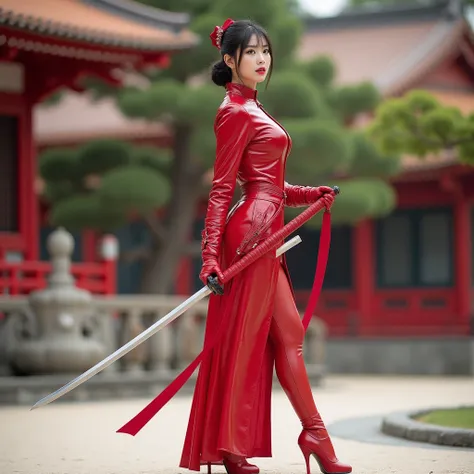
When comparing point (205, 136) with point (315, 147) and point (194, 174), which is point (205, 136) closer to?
point (194, 174)

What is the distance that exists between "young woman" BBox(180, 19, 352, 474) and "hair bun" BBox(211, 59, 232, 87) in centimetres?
14

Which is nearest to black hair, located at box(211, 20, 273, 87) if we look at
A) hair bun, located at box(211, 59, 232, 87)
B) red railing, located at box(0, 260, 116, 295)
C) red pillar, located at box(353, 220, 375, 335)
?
hair bun, located at box(211, 59, 232, 87)

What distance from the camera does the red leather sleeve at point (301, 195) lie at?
656cm

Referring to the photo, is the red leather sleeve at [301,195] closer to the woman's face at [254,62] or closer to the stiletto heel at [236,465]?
the woman's face at [254,62]

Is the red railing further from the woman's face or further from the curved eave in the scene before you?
the woman's face

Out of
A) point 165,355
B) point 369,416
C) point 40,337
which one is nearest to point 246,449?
point 369,416

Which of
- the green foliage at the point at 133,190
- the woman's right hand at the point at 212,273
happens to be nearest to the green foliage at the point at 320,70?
the green foliage at the point at 133,190

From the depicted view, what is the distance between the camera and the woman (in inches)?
244

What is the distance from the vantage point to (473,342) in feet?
71.9

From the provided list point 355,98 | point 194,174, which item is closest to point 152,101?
point 194,174

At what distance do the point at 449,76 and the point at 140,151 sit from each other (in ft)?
27.1

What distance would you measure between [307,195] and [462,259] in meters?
16.7

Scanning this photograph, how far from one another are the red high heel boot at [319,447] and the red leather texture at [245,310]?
0.08 metres

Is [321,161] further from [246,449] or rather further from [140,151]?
[246,449]
